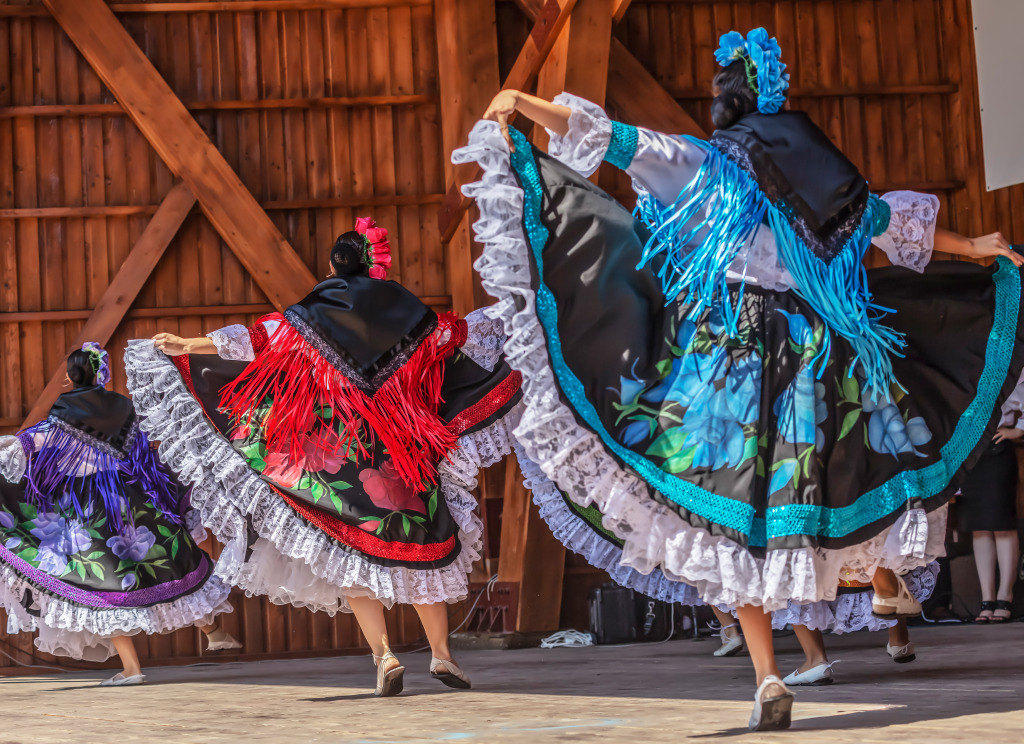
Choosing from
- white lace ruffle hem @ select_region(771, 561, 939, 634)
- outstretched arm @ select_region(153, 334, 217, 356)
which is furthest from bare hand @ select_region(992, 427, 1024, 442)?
outstretched arm @ select_region(153, 334, 217, 356)

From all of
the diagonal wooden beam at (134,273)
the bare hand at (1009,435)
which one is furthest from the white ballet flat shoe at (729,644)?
the diagonal wooden beam at (134,273)

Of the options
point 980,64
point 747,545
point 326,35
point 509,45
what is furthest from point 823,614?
point 326,35

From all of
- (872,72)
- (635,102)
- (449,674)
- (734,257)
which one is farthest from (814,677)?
(872,72)

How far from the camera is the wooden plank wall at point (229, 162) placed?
6164 mm

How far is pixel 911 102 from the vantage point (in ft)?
20.9

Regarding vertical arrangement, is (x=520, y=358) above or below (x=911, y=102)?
below

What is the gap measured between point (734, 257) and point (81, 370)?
120 inches

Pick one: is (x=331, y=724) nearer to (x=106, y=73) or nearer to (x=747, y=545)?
(x=747, y=545)

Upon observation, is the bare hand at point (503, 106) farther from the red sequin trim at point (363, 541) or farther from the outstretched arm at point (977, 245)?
the red sequin trim at point (363, 541)

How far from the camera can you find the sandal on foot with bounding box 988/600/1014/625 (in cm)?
505

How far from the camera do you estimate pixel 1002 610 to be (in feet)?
16.7

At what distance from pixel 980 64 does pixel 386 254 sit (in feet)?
11.2

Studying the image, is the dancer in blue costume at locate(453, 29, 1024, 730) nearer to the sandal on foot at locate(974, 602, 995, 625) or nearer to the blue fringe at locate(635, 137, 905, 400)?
the blue fringe at locate(635, 137, 905, 400)

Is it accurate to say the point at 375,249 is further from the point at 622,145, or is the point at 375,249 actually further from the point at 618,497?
the point at 618,497
